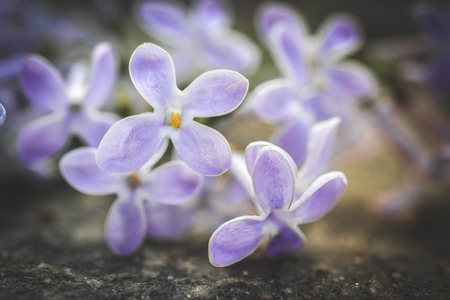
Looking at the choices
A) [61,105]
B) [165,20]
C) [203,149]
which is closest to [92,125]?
[61,105]

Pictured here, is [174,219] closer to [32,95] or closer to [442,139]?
[32,95]

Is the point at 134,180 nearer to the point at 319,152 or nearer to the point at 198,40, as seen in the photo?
the point at 319,152

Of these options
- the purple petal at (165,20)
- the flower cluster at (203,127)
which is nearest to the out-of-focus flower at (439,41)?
the flower cluster at (203,127)

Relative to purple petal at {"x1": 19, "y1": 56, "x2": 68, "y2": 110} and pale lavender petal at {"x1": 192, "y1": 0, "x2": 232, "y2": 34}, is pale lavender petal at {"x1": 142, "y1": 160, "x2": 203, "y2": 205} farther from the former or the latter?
pale lavender petal at {"x1": 192, "y1": 0, "x2": 232, "y2": 34}

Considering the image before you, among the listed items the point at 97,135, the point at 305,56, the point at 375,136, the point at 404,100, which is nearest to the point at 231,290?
the point at 97,135

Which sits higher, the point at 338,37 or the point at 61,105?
the point at 338,37

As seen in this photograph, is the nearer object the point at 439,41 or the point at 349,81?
the point at 349,81
